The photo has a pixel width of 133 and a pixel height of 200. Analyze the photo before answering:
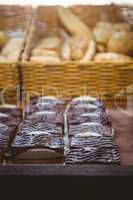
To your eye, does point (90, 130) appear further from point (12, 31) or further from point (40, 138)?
point (12, 31)

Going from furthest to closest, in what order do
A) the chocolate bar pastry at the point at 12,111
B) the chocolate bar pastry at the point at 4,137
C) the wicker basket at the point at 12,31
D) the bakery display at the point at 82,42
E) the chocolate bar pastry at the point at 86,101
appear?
the bakery display at the point at 82,42
the wicker basket at the point at 12,31
the chocolate bar pastry at the point at 86,101
the chocolate bar pastry at the point at 12,111
the chocolate bar pastry at the point at 4,137

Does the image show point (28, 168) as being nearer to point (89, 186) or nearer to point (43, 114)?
point (89, 186)

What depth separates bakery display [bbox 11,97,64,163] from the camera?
4.56 feet

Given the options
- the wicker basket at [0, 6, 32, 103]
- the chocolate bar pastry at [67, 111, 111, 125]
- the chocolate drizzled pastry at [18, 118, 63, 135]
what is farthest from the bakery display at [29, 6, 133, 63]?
the chocolate drizzled pastry at [18, 118, 63, 135]

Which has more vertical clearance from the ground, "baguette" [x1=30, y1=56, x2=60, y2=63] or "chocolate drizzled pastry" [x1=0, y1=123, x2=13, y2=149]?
"baguette" [x1=30, y1=56, x2=60, y2=63]

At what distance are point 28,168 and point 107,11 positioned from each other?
1.78m

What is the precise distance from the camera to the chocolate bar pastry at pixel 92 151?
1.29 m

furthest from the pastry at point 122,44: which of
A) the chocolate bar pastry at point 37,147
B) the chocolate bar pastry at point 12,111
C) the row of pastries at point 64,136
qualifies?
the chocolate bar pastry at point 37,147

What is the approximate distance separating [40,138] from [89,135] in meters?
0.17

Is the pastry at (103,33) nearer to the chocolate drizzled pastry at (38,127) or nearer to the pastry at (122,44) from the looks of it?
the pastry at (122,44)

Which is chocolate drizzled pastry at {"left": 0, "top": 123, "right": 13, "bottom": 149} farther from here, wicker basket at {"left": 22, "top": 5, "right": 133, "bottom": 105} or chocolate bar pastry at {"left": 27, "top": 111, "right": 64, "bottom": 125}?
wicker basket at {"left": 22, "top": 5, "right": 133, "bottom": 105}

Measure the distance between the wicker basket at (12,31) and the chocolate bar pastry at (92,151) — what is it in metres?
0.75

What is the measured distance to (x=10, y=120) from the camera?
67.8 inches

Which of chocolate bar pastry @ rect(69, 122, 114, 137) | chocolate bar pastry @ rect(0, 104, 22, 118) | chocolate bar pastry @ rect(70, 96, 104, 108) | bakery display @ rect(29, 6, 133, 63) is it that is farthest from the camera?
bakery display @ rect(29, 6, 133, 63)
